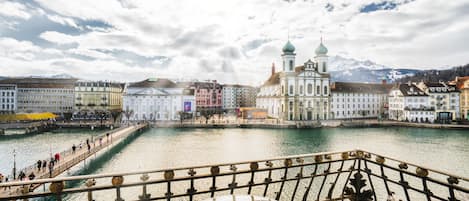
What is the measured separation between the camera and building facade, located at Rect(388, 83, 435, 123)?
49.2 meters

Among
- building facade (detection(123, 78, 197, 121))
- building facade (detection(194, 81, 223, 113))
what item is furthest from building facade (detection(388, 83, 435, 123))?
building facade (detection(194, 81, 223, 113))

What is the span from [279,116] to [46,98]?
5453cm

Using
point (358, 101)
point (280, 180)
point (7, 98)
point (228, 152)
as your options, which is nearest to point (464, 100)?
point (358, 101)

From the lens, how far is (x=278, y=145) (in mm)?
27797

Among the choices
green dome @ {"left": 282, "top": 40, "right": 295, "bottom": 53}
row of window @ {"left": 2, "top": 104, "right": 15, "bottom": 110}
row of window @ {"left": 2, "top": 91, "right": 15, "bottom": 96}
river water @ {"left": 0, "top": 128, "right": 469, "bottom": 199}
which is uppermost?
green dome @ {"left": 282, "top": 40, "right": 295, "bottom": 53}

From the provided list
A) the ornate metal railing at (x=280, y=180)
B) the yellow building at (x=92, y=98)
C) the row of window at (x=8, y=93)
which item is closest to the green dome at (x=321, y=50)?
the yellow building at (x=92, y=98)

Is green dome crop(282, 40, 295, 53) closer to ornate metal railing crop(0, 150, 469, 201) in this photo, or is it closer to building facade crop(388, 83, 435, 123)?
building facade crop(388, 83, 435, 123)

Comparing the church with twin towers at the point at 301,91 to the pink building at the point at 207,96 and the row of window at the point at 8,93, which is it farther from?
Result: the row of window at the point at 8,93

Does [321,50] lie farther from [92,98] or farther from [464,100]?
[92,98]

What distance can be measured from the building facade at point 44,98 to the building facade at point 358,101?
201ft

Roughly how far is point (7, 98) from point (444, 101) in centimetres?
8942

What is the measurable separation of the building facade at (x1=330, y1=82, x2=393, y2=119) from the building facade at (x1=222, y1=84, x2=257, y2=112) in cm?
3793

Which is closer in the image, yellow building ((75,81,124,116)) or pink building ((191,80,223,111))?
yellow building ((75,81,124,116))

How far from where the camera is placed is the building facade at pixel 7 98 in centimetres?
5778
